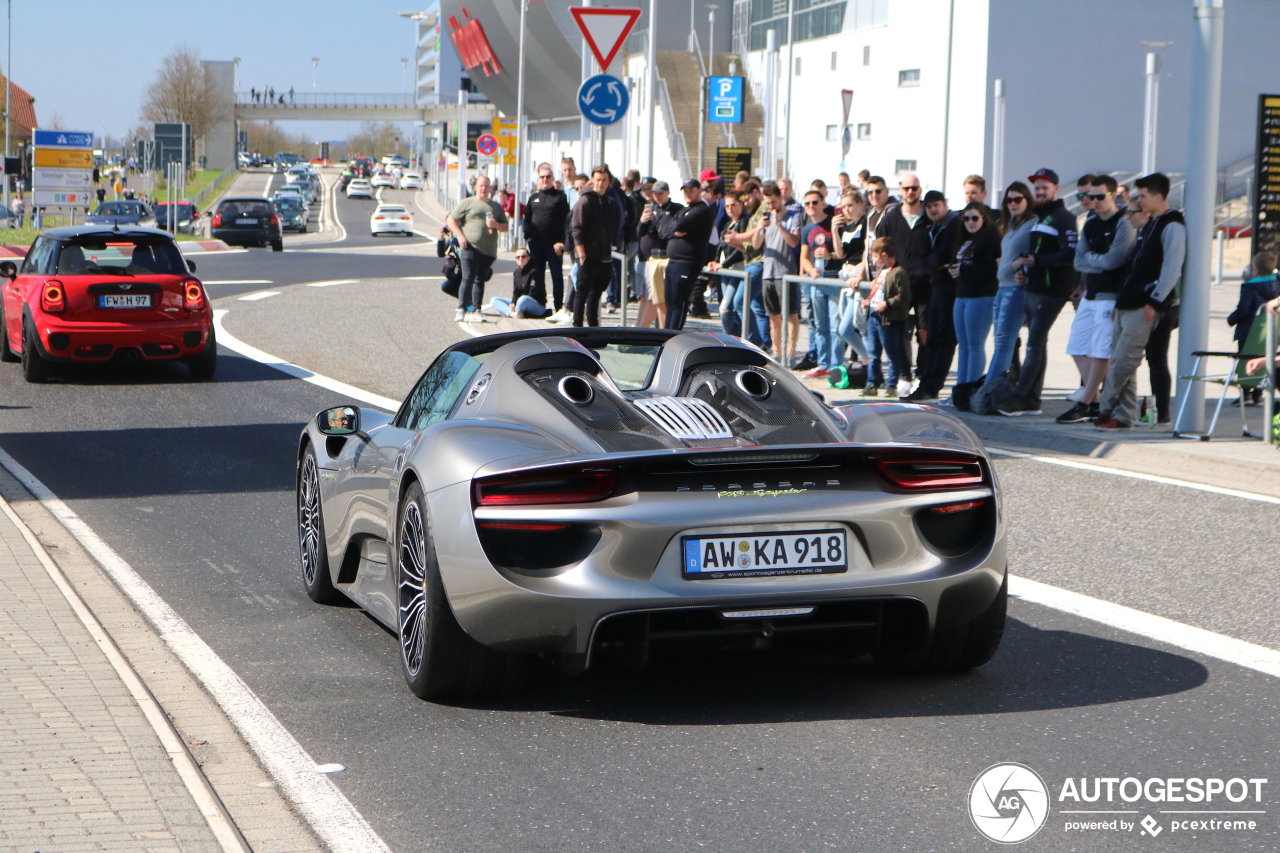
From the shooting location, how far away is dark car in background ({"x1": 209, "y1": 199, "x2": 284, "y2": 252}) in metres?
46.4

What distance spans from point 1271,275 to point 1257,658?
843 centimetres

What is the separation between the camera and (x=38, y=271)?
15.7 m

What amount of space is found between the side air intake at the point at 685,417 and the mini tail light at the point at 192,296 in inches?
430

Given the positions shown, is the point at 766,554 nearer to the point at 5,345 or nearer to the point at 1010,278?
the point at 1010,278

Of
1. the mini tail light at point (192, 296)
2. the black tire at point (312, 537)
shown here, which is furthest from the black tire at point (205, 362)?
the black tire at point (312, 537)

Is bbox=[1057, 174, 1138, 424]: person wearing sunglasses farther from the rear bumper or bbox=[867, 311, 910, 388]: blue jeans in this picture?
the rear bumper

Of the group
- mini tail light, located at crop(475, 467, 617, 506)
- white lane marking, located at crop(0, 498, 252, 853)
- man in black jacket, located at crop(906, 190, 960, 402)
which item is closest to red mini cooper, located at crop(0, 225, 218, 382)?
man in black jacket, located at crop(906, 190, 960, 402)

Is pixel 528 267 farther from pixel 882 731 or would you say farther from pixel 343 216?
pixel 343 216

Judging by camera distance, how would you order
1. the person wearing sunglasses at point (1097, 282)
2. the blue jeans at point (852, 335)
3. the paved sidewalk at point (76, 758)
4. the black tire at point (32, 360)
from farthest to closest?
1. the black tire at point (32, 360)
2. the blue jeans at point (852, 335)
3. the person wearing sunglasses at point (1097, 282)
4. the paved sidewalk at point (76, 758)

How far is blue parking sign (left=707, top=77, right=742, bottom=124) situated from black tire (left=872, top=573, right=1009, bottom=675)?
38603 mm

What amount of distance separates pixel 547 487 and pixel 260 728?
1.19 meters

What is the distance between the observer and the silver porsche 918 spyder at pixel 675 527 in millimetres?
4801

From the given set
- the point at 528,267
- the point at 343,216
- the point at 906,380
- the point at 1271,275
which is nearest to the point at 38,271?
the point at 528,267

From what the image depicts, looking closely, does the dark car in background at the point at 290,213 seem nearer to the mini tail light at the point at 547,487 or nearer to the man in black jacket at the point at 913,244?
the man in black jacket at the point at 913,244
